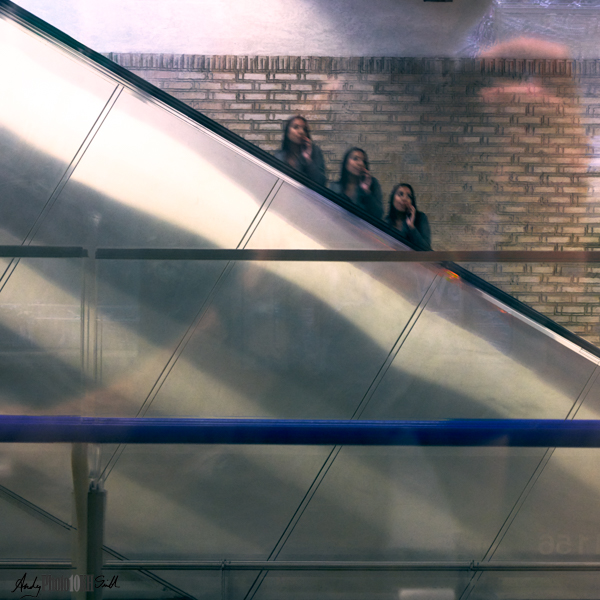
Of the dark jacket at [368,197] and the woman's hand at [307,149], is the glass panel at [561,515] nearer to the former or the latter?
the dark jacket at [368,197]

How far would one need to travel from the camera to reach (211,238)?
85.7 inches

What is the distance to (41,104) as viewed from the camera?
91.4 inches

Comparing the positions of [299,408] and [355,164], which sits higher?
[355,164]

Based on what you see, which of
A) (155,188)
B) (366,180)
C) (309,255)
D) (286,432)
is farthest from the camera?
(366,180)

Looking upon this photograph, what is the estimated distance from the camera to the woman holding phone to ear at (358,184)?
102 inches

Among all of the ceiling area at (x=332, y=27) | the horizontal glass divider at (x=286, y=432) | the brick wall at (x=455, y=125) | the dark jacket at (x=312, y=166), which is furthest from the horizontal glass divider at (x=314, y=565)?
the ceiling area at (x=332, y=27)

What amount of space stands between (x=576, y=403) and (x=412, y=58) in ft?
11.3

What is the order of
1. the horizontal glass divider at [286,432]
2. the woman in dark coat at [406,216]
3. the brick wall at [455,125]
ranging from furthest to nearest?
the brick wall at [455,125] → the woman in dark coat at [406,216] → the horizontal glass divider at [286,432]

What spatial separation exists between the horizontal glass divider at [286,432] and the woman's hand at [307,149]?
1.49m

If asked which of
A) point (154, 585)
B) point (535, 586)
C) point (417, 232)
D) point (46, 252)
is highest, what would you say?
point (417, 232)

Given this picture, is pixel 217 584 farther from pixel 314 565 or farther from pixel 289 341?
pixel 289 341

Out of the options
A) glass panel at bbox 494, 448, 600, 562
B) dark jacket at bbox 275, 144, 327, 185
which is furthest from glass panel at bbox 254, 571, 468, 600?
dark jacket at bbox 275, 144, 327, 185

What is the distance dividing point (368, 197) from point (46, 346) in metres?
1.54

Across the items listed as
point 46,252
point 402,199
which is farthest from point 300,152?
point 46,252
